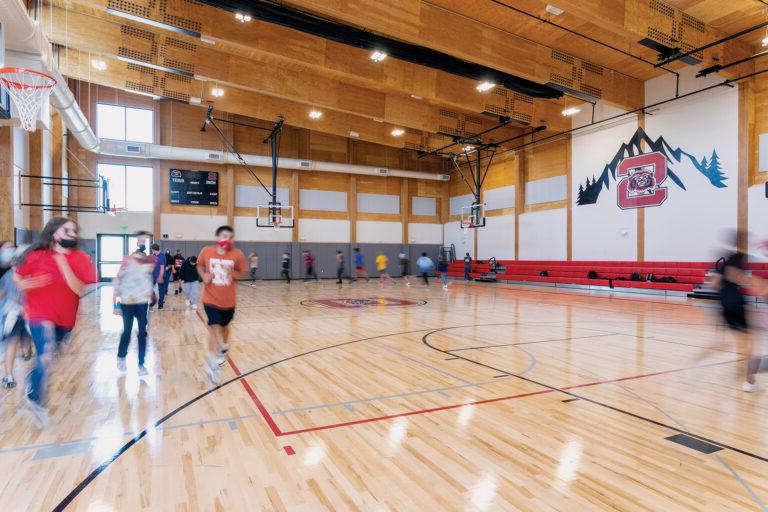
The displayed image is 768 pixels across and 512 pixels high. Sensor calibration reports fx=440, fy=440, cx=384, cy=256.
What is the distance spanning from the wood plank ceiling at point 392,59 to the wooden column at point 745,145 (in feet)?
2.93

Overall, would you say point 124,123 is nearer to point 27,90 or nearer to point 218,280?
point 27,90

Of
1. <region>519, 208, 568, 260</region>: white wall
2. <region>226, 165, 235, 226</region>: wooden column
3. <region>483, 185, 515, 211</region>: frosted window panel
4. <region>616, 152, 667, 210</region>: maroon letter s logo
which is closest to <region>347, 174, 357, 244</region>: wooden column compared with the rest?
<region>226, 165, 235, 226</region>: wooden column

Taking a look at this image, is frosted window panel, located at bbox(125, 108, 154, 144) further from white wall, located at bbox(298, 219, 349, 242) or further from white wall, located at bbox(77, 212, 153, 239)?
white wall, located at bbox(298, 219, 349, 242)

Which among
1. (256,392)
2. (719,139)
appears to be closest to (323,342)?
(256,392)

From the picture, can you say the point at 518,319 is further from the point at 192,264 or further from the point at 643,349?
the point at 192,264

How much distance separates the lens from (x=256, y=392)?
14.4 feet

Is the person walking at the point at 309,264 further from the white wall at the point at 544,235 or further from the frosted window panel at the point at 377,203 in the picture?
the white wall at the point at 544,235

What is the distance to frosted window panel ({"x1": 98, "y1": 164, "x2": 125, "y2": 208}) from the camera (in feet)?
64.2

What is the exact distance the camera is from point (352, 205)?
81.1 ft

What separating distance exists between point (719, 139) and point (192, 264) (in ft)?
52.1

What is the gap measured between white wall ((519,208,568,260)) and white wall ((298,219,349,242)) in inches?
374

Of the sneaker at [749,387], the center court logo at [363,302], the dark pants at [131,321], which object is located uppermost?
the dark pants at [131,321]

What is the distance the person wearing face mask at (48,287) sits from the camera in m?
3.29

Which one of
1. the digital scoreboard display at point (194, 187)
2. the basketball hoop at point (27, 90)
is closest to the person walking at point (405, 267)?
the digital scoreboard display at point (194, 187)
